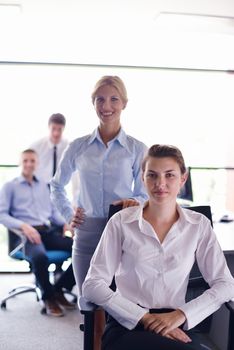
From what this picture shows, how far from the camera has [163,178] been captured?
158 cm

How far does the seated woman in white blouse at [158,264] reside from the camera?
1484mm

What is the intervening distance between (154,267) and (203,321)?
386 millimetres

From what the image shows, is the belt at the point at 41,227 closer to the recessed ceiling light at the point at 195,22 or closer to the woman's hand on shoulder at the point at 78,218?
the woman's hand on shoulder at the point at 78,218

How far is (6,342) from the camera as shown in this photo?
2.69 metres

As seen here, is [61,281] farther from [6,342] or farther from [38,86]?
[38,86]

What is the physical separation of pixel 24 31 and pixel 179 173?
275cm

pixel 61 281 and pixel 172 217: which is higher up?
pixel 172 217

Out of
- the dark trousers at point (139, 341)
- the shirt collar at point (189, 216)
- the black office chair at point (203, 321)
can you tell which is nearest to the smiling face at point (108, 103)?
the black office chair at point (203, 321)

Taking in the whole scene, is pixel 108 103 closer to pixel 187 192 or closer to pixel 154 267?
pixel 154 267

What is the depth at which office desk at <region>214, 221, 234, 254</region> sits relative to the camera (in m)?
2.21

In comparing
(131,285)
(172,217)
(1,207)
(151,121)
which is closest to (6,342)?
(1,207)

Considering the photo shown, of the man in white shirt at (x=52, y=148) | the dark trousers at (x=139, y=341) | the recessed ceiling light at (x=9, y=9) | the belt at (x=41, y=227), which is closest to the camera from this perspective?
the dark trousers at (x=139, y=341)

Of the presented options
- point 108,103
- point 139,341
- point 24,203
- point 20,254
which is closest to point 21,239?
point 20,254

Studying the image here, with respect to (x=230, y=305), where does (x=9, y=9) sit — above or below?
above
